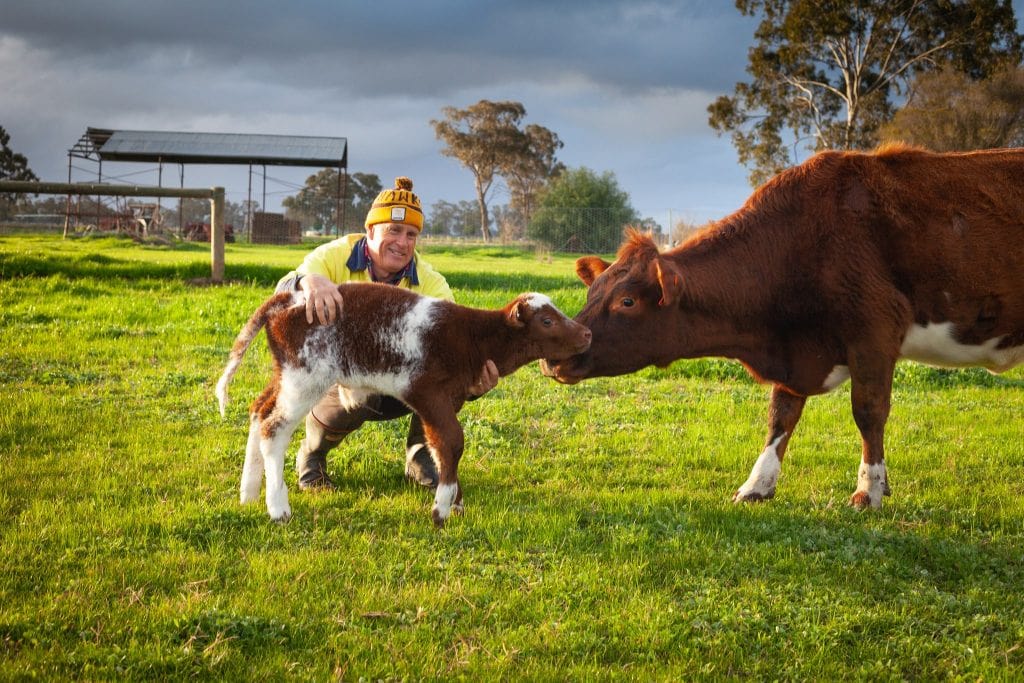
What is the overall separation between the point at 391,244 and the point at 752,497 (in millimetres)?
2965

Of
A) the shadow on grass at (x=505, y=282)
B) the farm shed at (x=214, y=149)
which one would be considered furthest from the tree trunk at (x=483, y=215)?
the shadow on grass at (x=505, y=282)

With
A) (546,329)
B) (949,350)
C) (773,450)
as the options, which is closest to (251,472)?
(546,329)

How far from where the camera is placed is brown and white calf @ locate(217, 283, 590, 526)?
4.93 m

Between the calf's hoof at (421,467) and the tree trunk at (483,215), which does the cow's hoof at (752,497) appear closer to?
the calf's hoof at (421,467)

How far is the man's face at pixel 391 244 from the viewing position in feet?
18.6

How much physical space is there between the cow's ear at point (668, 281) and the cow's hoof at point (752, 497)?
1.39 m

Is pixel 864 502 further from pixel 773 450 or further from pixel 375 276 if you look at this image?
pixel 375 276

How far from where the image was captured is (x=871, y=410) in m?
5.55

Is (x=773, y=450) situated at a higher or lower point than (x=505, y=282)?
lower

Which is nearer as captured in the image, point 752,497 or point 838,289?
point 838,289

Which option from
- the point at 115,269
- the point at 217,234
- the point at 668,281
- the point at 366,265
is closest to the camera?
the point at 668,281

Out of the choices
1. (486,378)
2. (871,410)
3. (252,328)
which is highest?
(252,328)

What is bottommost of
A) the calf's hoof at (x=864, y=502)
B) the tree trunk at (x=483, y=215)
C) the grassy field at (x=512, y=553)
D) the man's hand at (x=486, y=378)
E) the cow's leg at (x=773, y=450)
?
the grassy field at (x=512, y=553)

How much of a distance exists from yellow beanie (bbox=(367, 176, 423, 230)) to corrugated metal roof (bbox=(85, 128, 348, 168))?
42306 mm
